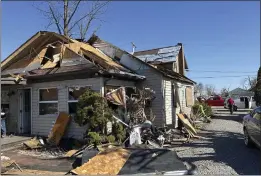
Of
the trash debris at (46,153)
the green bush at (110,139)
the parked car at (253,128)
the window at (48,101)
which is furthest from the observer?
the window at (48,101)

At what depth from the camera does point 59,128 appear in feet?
36.5

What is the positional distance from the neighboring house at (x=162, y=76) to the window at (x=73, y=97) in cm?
381

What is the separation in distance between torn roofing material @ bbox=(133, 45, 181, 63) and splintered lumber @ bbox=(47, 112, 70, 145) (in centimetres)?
788

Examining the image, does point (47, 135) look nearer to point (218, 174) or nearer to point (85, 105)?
point (85, 105)

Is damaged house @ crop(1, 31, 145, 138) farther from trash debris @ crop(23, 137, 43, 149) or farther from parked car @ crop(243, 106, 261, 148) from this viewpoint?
parked car @ crop(243, 106, 261, 148)

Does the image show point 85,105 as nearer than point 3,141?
Yes

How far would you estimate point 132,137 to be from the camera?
10.1m

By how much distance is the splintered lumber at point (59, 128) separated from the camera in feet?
35.9

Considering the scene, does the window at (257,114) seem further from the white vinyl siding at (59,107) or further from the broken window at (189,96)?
the broken window at (189,96)

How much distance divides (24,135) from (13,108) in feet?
5.85

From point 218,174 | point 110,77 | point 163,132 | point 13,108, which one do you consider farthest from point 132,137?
point 13,108

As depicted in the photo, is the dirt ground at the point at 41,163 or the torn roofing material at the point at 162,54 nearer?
the dirt ground at the point at 41,163

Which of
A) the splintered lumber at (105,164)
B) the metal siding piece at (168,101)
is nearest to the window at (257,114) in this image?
the splintered lumber at (105,164)

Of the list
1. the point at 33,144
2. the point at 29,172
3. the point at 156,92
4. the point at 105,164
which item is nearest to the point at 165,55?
the point at 156,92
